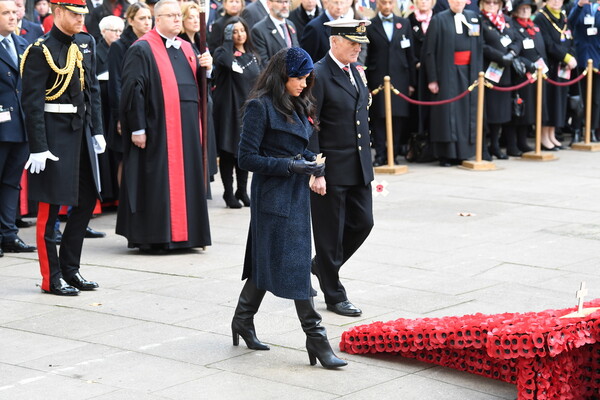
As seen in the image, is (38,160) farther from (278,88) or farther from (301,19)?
(301,19)

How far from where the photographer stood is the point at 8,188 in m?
9.86

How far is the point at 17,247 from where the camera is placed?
9.55 meters

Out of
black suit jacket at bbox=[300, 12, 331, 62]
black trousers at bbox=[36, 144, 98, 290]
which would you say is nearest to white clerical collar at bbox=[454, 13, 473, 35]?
black suit jacket at bbox=[300, 12, 331, 62]

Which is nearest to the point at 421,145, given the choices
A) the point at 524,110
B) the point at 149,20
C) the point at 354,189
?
the point at 524,110

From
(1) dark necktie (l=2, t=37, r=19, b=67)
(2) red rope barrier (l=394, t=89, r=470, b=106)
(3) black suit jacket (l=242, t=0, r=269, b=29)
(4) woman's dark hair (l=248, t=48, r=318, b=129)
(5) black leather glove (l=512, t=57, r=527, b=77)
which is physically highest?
(3) black suit jacket (l=242, t=0, r=269, b=29)

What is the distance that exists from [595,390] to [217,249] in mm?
4534

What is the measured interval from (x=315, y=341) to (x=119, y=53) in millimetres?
Result: 5349

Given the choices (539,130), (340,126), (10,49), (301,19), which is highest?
(301,19)

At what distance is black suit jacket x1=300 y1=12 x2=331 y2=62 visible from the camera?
13.5 meters

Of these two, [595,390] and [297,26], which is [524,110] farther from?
[595,390]

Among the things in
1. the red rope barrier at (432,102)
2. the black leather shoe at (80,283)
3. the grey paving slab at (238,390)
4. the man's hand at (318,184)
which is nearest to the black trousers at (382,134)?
the red rope barrier at (432,102)

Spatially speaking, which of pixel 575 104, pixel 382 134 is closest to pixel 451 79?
pixel 382 134

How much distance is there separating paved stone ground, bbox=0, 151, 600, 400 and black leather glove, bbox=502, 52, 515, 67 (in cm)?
307

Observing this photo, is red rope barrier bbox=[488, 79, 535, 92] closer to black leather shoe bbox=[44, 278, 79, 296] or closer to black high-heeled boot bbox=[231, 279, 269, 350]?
black leather shoe bbox=[44, 278, 79, 296]
